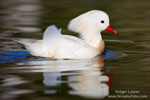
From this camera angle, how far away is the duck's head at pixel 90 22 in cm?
1030

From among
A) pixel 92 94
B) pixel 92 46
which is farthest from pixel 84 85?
pixel 92 46

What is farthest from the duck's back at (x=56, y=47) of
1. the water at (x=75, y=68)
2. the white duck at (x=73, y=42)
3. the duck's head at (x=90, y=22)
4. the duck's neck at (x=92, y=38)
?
the duck's neck at (x=92, y=38)

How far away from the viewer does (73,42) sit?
31.9ft

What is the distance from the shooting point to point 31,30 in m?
14.0

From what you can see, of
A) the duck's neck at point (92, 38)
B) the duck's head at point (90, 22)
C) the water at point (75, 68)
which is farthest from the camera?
the duck's neck at point (92, 38)

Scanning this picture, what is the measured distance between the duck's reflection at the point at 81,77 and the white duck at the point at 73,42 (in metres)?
0.20

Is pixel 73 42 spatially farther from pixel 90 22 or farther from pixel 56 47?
pixel 90 22

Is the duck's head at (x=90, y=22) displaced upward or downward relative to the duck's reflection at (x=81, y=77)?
upward

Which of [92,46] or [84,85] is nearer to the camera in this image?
[84,85]

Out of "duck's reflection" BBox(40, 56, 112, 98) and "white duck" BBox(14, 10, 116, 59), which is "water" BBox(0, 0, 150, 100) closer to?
"duck's reflection" BBox(40, 56, 112, 98)

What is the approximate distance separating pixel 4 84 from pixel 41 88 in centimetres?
71

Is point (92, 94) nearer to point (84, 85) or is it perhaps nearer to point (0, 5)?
point (84, 85)

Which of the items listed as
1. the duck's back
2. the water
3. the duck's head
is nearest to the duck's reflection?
the water

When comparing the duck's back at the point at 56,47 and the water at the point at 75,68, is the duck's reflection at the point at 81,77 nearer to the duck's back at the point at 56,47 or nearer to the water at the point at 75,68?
the water at the point at 75,68
